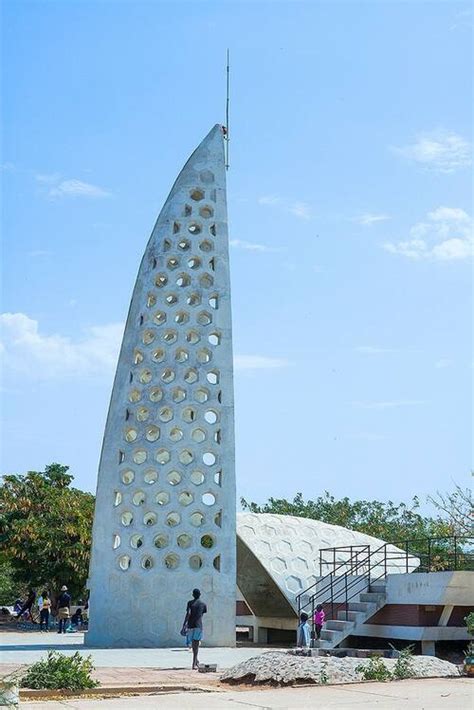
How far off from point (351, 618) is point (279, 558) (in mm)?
4173

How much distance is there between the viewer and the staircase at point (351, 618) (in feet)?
70.0

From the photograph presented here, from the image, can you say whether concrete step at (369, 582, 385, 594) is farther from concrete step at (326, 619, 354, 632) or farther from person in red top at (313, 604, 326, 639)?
person in red top at (313, 604, 326, 639)

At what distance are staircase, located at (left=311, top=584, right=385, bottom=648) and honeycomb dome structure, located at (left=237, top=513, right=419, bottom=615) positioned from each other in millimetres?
2247

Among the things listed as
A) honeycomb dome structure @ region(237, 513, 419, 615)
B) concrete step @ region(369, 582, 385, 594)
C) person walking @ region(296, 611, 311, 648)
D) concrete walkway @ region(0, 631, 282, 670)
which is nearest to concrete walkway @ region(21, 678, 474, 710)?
concrete walkway @ region(0, 631, 282, 670)

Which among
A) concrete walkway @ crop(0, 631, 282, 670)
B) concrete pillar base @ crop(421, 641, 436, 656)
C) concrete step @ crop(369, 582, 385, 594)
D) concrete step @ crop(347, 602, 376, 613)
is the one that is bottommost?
concrete walkway @ crop(0, 631, 282, 670)

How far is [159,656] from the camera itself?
19312mm

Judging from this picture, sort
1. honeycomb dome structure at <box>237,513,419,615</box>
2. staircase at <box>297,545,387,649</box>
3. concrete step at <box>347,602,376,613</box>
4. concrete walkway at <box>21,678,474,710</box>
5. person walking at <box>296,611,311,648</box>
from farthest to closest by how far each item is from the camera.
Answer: honeycomb dome structure at <box>237,513,419,615</box>
concrete step at <box>347,602,376,613</box>
staircase at <box>297,545,387,649</box>
person walking at <box>296,611,311,648</box>
concrete walkway at <box>21,678,474,710</box>

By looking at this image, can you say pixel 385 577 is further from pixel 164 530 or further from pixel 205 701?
pixel 205 701

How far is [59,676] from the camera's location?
11.8m

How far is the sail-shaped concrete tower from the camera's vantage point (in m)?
23.0

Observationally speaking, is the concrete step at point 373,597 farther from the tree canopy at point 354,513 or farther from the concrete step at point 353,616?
the tree canopy at point 354,513

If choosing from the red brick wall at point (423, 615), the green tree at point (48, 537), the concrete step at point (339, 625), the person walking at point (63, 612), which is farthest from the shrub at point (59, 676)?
the green tree at point (48, 537)

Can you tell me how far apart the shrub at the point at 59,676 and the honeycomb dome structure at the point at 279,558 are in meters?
13.0

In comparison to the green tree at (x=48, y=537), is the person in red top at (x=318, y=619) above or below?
below
